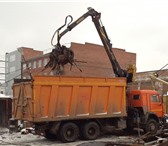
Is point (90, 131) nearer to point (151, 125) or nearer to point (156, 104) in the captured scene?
point (151, 125)

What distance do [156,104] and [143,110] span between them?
0.95m

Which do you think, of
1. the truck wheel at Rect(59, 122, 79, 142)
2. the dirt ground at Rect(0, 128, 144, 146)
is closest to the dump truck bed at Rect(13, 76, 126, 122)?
the truck wheel at Rect(59, 122, 79, 142)

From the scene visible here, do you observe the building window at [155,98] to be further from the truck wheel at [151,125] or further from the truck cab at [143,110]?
the truck wheel at [151,125]

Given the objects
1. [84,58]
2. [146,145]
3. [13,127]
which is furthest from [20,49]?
[146,145]

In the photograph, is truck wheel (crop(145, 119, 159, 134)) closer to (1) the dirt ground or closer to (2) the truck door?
(2) the truck door

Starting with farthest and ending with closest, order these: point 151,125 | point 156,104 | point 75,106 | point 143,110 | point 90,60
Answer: point 90,60 → point 156,104 → point 151,125 → point 143,110 → point 75,106

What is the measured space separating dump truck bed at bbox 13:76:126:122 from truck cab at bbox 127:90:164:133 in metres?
1.26

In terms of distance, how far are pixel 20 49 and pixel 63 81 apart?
64.3 meters

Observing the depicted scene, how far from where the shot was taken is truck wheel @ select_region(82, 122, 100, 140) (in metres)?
15.5

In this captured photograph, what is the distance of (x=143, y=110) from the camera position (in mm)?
17516

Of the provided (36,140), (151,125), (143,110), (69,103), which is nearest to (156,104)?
(143,110)

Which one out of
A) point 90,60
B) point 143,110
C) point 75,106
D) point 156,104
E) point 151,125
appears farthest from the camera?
point 90,60

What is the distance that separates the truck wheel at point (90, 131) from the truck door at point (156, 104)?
348 cm

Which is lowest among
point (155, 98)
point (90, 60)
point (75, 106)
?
point (75, 106)
